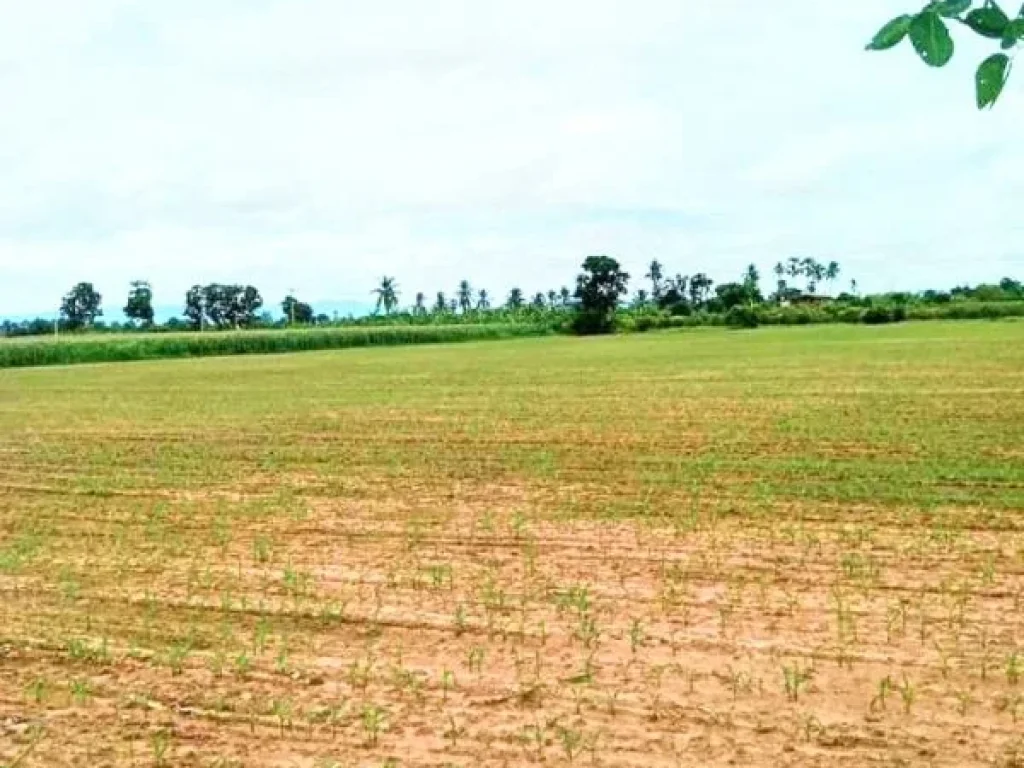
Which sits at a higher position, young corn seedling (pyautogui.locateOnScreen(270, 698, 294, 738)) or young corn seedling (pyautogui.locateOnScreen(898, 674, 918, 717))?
young corn seedling (pyautogui.locateOnScreen(270, 698, 294, 738))

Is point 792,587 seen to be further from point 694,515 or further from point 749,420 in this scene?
point 749,420

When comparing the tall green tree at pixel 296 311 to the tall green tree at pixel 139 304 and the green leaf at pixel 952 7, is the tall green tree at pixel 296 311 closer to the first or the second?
the tall green tree at pixel 139 304

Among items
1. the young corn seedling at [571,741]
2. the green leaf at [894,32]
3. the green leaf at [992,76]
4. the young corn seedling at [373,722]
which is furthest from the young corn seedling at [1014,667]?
the green leaf at [894,32]

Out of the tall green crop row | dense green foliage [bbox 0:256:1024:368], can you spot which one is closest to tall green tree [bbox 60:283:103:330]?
dense green foliage [bbox 0:256:1024:368]

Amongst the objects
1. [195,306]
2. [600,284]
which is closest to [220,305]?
[195,306]

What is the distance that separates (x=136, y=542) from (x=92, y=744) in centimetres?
472

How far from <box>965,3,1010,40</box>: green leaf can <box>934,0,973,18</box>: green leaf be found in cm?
2

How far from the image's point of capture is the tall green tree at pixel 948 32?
4.49ft

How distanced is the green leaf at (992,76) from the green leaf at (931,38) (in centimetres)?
6

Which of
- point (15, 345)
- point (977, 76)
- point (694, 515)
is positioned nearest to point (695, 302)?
point (15, 345)

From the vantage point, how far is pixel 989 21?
1.38m

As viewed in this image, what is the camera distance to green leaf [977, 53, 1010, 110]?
140cm

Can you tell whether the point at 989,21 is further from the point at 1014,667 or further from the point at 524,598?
the point at 524,598

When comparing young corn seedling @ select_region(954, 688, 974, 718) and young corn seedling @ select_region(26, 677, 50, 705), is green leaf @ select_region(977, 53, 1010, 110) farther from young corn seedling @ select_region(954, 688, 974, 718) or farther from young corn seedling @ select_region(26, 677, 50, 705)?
young corn seedling @ select_region(26, 677, 50, 705)
